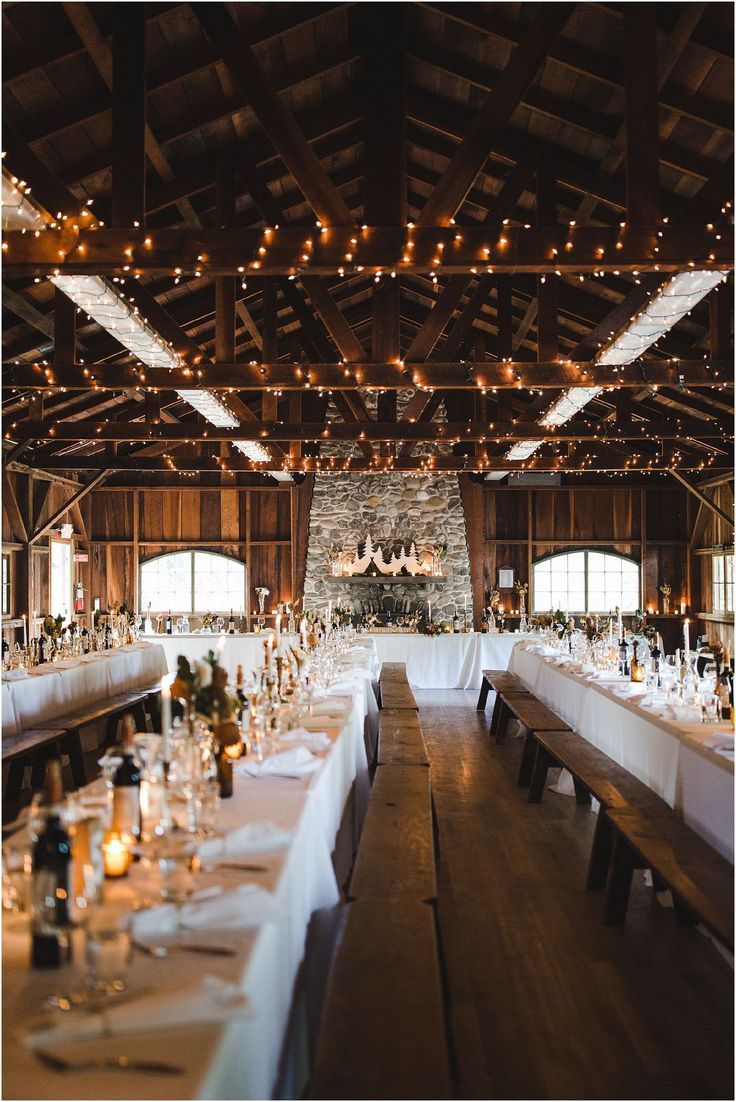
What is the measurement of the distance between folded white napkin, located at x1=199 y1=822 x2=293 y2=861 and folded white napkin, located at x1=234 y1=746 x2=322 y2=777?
84cm

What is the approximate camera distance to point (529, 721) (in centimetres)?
669

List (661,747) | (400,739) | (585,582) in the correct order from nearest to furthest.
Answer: (661,747), (400,739), (585,582)

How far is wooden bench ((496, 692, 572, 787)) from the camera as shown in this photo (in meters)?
6.50

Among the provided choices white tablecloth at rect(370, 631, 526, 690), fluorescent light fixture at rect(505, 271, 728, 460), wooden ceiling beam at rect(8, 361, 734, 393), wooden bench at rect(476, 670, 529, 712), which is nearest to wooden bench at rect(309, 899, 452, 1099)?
fluorescent light fixture at rect(505, 271, 728, 460)

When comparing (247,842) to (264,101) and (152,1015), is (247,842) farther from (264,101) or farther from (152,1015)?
(264,101)

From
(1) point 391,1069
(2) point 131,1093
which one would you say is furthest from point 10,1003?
(1) point 391,1069

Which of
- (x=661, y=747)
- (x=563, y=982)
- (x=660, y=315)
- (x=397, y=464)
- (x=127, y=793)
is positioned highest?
(x=660, y=315)

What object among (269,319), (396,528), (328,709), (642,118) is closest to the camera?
(642,118)

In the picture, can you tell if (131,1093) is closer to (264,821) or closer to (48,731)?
(264,821)

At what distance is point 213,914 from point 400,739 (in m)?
3.72

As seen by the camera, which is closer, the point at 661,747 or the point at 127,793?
the point at 127,793

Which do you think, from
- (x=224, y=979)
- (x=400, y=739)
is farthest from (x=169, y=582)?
(x=224, y=979)

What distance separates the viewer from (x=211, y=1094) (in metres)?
1.60

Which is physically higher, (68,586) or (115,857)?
(68,586)
